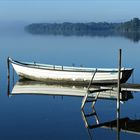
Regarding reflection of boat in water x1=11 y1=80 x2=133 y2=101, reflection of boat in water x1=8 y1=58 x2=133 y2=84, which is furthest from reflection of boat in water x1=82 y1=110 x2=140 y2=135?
reflection of boat in water x1=8 y1=58 x2=133 y2=84

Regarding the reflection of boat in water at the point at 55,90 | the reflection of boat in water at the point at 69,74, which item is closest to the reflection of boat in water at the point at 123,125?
the reflection of boat in water at the point at 55,90

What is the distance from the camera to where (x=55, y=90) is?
42.6 m

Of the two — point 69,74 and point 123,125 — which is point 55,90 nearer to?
point 69,74

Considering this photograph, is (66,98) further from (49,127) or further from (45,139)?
(45,139)

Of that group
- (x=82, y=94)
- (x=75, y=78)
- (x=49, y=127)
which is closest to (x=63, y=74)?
(x=75, y=78)

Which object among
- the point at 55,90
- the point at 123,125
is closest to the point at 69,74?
the point at 55,90

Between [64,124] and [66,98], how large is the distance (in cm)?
968

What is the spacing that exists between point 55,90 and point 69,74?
112 inches

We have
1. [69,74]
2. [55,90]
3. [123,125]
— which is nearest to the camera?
[123,125]

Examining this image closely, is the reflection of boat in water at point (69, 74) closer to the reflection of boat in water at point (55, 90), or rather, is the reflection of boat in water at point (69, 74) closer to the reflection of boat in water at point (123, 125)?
the reflection of boat in water at point (55, 90)

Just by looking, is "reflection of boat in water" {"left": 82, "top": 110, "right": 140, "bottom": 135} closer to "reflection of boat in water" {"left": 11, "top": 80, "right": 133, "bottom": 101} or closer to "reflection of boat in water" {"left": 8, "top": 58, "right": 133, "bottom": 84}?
"reflection of boat in water" {"left": 11, "top": 80, "right": 133, "bottom": 101}

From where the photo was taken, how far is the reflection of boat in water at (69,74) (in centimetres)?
4281

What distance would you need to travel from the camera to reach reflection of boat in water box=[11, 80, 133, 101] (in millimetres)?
38406

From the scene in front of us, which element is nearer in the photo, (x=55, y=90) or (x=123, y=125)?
(x=123, y=125)
